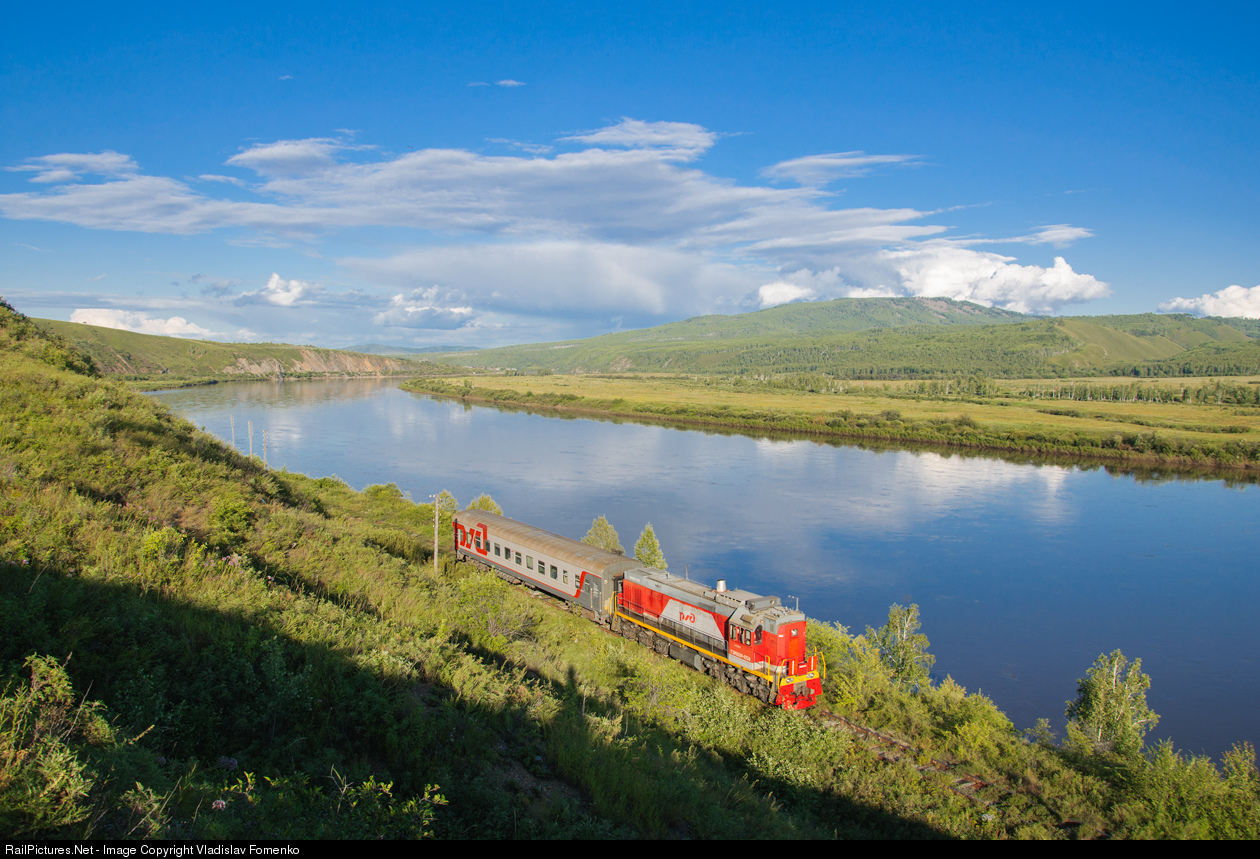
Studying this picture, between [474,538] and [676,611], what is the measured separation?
11.7 m

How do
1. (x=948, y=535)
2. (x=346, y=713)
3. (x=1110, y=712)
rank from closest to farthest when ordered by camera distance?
(x=346, y=713) < (x=1110, y=712) < (x=948, y=535)

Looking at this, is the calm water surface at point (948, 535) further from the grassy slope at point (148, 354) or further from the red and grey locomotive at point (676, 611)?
the grassy slope at point (148, 354)

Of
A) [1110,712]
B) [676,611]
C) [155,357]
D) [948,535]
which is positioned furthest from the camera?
[155,357]

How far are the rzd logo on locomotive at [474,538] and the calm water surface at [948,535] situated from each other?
549 inches

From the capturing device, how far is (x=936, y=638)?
30531 millimetres

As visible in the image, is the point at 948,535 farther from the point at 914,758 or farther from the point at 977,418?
the point at 977,418

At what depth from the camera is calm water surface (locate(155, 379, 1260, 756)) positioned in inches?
1130

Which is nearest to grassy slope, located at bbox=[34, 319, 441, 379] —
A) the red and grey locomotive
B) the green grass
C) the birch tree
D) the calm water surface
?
the green grass

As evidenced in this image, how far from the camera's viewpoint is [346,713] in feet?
28.9

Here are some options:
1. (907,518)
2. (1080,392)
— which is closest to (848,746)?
(907,518)

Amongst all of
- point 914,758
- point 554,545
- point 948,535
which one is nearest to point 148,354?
point 554,545
